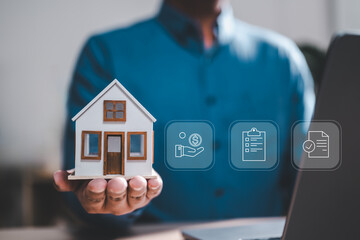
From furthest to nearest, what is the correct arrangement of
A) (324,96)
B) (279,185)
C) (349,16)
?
1. (349,16)
2. (279,185)
3. (324,96)

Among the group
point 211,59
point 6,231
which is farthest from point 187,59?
point 6,231

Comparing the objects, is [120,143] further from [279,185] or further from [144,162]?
[279,185]

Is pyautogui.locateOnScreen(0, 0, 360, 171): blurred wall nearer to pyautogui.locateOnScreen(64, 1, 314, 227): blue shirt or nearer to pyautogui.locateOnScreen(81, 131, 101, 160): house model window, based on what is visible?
pyautogui.locateOnScreen(64, 1, 314, 227): blue shirt

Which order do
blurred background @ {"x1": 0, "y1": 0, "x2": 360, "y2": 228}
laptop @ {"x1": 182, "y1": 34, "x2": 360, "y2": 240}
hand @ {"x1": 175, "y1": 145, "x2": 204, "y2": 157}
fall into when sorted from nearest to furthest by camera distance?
laptop @ {"x1": 182, "y1": 34, "x2": 360, "y2": 240}, hand @ {"x1": 175, "y1": 145, "x2": 204, "y2": 157}, blurred background @ {"x1": 0, "y1": 0, "x2": 360, "y2": 228}

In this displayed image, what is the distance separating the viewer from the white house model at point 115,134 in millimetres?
334

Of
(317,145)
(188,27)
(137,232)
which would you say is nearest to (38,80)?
(188,27)

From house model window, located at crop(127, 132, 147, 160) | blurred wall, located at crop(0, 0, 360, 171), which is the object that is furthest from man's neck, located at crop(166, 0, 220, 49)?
blurred wall, located at crop(0, 0, 360, 171)

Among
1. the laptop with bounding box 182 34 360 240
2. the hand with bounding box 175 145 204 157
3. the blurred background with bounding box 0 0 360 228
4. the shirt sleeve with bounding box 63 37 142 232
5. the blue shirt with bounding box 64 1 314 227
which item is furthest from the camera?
the blurred background with bounding box 0 0 360 228

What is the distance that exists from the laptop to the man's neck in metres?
0.60

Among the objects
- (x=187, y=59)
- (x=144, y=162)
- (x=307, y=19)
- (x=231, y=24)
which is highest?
(x=307, y=19)

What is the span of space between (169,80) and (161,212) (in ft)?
1.07

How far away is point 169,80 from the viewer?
2.90ft

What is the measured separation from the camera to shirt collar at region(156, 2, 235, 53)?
0.88 metres

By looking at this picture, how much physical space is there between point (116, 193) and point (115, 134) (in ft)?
0.19
